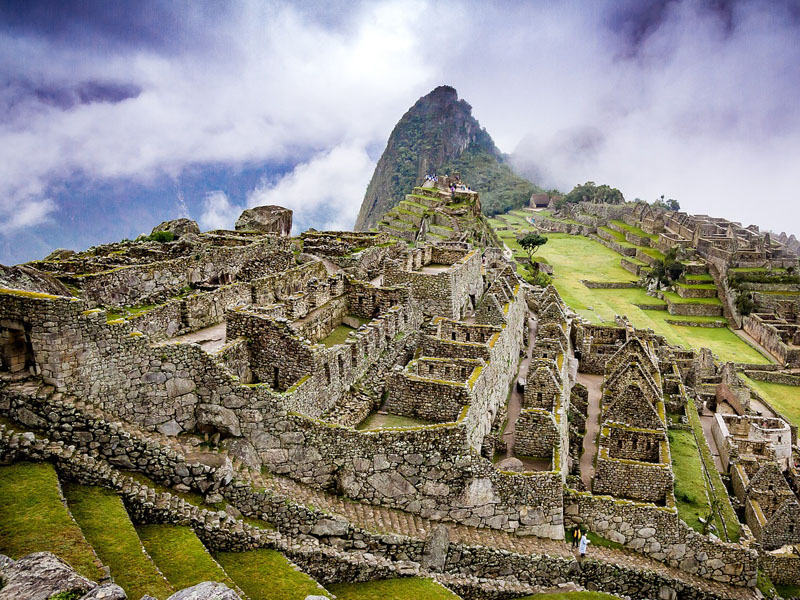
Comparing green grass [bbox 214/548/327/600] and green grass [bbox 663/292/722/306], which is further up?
green grass [bbox 663/292/722/306]

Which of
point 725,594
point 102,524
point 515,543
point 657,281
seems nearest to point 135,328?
point 102,524

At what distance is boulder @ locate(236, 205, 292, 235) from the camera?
112ft

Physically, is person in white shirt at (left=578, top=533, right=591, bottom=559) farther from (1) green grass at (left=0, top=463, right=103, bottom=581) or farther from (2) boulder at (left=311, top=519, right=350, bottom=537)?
(1) green grass at (left=0, top=463, right=103, bottom=581)

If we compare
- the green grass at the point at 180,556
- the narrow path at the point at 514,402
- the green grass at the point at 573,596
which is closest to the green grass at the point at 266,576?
the green grass at the point at 180,556

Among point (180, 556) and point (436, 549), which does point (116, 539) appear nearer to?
point (180, 556)

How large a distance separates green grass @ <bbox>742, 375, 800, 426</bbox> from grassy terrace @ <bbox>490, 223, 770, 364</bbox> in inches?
190

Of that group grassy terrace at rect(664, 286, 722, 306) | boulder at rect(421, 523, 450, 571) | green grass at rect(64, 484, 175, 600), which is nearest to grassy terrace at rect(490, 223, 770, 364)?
grassy terrace at rect(664, 286, 722, 306)

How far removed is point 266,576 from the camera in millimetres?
9844

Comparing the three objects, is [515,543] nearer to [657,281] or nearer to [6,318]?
[6,318]

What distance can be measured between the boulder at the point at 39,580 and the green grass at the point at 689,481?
53.1 ft

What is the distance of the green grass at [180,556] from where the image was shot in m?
8.74

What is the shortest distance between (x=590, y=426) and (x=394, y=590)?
1398cm

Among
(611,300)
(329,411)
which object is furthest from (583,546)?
(611,300)

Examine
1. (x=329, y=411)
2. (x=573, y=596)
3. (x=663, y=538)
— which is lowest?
(x=573, y=596)
